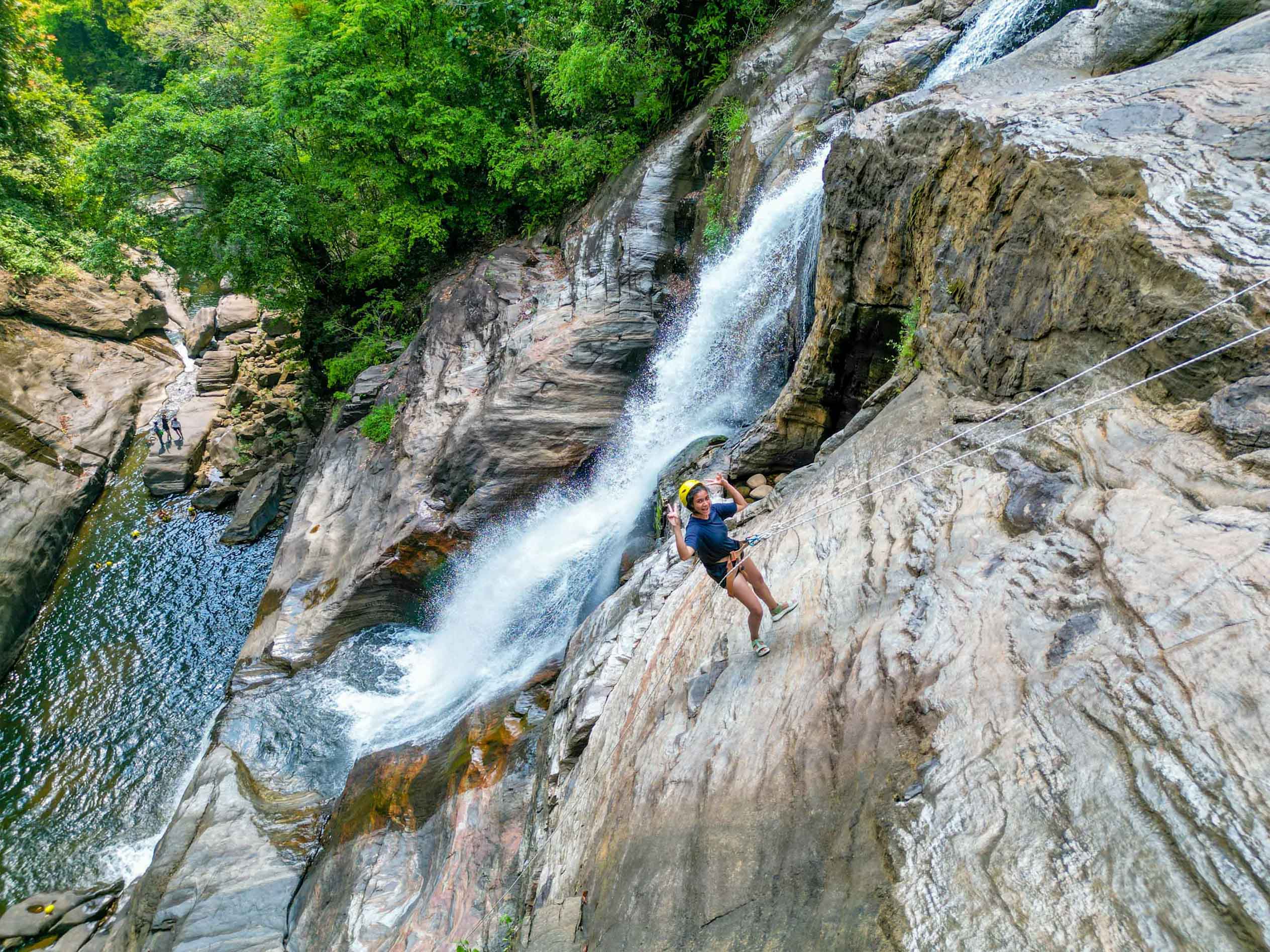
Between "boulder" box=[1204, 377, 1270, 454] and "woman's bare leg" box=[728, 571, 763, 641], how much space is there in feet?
9.61

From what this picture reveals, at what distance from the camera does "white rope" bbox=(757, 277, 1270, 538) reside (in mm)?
3965

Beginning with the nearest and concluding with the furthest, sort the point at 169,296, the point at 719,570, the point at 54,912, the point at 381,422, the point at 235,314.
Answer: the point at 719,570
the point at 54,912
the point at 381,422
the point at 235,314
the point at 169,296

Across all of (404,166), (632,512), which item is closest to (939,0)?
(632,512)

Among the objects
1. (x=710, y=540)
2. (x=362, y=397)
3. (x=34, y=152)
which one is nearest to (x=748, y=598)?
(x=710, y=540)

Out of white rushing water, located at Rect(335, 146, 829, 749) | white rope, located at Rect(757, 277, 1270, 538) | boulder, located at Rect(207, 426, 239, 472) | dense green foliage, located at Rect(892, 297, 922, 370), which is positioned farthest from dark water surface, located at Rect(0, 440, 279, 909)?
dense green foliage, located at Rect(892, 297, 922, 370)

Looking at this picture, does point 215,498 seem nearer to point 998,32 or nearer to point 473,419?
point 473,419

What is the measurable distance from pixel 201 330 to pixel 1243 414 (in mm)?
30233

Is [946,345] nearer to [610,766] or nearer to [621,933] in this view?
[610,766]

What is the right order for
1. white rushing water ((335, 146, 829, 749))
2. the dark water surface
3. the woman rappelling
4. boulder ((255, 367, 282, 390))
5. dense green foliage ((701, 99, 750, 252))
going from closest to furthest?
the woman rappelling < white rushing water ((335, 146, 829, 749)) < the dark water surface < dense green foliage ((701, 99, 750, 252)) < boulder ((255, 367, 282, 390))

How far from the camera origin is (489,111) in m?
17.1

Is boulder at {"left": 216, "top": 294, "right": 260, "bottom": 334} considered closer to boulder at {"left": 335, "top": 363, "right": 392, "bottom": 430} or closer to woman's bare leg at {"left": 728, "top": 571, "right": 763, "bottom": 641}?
boulder at {"left": 335, "top": 363, "right": 392, "bottom": 430}

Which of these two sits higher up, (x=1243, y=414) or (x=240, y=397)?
(x=240, y=397)

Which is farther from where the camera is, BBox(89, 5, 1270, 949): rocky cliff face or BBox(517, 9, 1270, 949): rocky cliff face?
BBox(89, 5, 1270, 949): rocky cliff face

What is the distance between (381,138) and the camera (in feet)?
50.8
